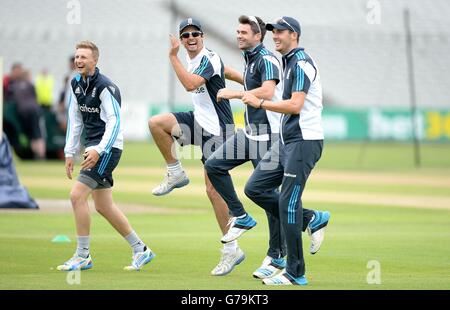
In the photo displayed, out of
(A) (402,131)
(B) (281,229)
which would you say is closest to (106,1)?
(A) (402,131)

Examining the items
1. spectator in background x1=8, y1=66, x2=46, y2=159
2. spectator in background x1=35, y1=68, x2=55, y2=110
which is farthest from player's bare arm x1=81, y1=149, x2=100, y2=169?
spectator in background x1=35, y1=68, x2=55, y2=110

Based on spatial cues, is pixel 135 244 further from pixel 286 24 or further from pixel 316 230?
pixel 286 24

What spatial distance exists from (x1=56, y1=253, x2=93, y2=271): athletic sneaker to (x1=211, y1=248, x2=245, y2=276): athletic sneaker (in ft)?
4.55

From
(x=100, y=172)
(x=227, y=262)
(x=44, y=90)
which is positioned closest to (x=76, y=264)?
(x=100, y=172)

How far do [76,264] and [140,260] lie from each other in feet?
2.37

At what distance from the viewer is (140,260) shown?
39.4 feet

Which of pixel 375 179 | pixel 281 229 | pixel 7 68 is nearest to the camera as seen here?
pixel 281 229

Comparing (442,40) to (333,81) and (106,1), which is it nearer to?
(333,81)

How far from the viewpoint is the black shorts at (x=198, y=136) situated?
1236 cm

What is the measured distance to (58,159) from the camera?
35.5m

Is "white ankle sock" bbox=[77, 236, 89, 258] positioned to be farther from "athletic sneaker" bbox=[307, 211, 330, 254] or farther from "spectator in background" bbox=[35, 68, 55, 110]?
"spectator in background" bbox=[35, 68, 55, 110]

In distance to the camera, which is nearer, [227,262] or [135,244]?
[227,262]
